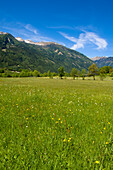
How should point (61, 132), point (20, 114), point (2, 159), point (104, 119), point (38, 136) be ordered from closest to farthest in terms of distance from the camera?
point (2, 159) < point (38, 136) < point (61, 132) < point (104, 119) < point (20, 114)

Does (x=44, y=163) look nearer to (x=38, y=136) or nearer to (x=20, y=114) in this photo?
(x=38, y=136)

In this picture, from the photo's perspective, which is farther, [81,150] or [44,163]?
[81,150]

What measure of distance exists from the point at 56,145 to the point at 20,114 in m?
3.30

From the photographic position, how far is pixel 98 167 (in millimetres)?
2672

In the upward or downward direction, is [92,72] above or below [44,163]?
above

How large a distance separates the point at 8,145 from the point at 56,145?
166 centimetres

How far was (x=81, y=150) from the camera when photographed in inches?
125

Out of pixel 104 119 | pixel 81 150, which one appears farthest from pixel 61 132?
pixel 104 119

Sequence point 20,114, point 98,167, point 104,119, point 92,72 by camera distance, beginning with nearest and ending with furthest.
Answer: point 98,167, point 104,119, point 20,114, point 92,72

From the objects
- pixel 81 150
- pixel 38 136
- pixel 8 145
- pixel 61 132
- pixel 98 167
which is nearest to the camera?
pixel 98 167

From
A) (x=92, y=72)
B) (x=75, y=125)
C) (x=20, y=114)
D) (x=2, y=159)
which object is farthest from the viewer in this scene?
(x=92, y=72)

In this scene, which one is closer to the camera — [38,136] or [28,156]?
[28,156]

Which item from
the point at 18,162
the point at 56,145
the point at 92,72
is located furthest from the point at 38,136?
the point at 92,72

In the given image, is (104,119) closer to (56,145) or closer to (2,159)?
(56,145)
